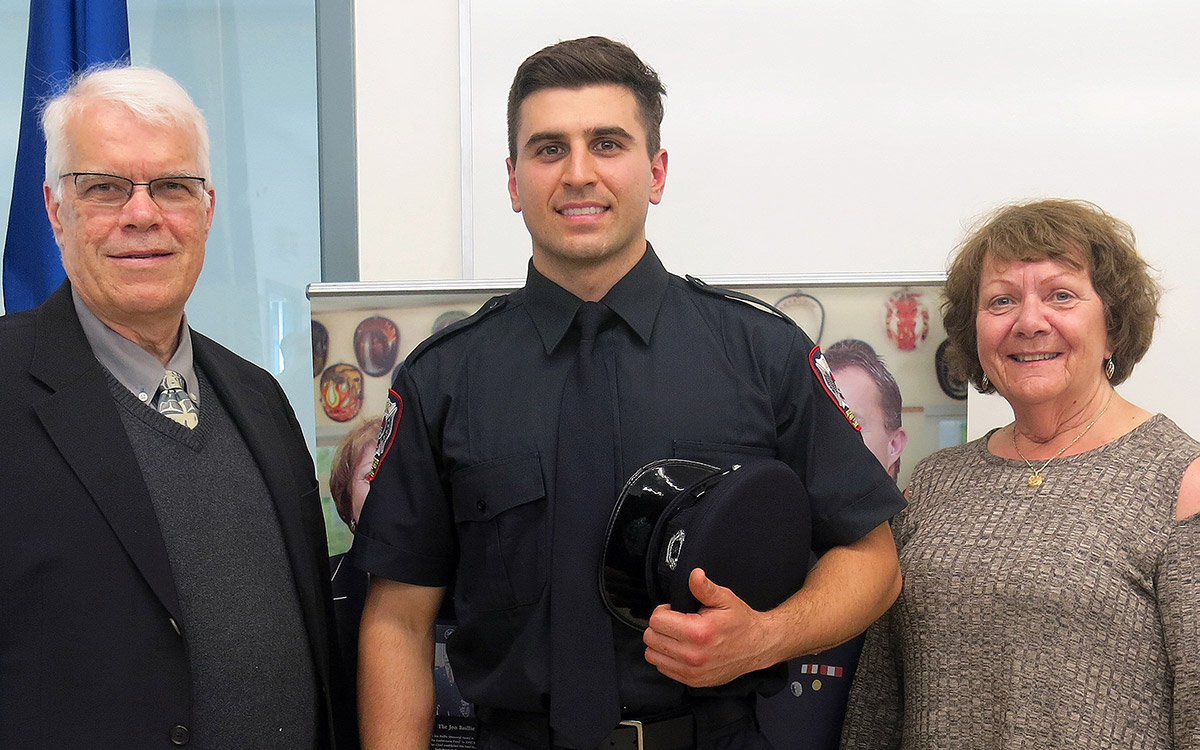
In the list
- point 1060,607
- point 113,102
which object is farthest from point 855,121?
point 113,102

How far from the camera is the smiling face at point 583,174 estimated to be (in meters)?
1.74

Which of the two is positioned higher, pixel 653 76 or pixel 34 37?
pixel 34 37

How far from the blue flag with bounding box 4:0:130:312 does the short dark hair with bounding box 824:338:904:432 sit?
201 centimetres

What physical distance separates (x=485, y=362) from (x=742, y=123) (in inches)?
Answer: 53.0

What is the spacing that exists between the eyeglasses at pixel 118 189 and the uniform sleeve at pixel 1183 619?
1879mm

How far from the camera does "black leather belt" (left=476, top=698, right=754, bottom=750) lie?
5.26 ft

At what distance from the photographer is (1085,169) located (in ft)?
9.02

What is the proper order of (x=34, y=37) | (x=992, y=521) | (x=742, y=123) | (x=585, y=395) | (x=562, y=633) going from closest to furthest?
1. (x=562, y=633)
2. (x=585, y=395)
3. (x=992, y=521)
4. (x=34, y=37)
5. (x=742, y=123)

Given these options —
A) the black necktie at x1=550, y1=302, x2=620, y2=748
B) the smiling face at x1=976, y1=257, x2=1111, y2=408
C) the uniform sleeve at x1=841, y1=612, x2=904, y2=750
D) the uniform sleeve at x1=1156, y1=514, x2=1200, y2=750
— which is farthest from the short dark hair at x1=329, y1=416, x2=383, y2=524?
the uniform sleeve at x1=1156, y1=514, x2=1200, y2=750

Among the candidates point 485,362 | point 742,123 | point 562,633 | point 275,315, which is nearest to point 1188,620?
point 562,633

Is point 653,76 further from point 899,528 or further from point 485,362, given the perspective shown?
point 899,528

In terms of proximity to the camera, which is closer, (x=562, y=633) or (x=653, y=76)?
(x=562, y=633)

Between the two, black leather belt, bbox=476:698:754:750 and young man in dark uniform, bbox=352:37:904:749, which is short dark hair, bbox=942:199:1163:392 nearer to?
young man in dark uniform, bbox=352:37:904:749

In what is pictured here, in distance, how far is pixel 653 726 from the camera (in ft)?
5.28
